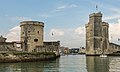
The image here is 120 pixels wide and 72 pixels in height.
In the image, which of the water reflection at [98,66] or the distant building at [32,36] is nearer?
the water reflection at [98,66]

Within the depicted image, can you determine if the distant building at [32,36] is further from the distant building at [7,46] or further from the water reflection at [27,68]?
the water reflection at [27,68]

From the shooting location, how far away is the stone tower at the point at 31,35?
182ft

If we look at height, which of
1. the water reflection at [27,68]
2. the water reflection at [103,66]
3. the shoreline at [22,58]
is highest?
the shoreline at [22,58]

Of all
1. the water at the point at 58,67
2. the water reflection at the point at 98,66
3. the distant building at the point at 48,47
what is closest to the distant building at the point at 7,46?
the distant building at the point at 48,47

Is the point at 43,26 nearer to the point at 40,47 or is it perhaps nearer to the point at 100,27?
the point at 40,47

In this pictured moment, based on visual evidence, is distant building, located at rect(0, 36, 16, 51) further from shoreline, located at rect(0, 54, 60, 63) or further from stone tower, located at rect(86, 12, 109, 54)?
stone tower, located at rect(86, 12, 109, 54)

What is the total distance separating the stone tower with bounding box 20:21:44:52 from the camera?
2179 inches

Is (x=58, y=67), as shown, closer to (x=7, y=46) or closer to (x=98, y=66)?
(x=98, y=66)

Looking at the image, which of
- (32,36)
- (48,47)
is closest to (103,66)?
(32,36)

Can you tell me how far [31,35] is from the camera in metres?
55.3

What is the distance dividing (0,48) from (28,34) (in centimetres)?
901

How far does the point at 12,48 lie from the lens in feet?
164

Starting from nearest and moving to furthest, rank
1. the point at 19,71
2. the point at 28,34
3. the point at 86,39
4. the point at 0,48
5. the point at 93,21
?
1. the point at 19,71
2. the point at 0,48
3. the point at 28,34
4. the point at 93,21
5. the point at 86,39

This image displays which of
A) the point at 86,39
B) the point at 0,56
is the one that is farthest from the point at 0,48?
the point at 86,39
